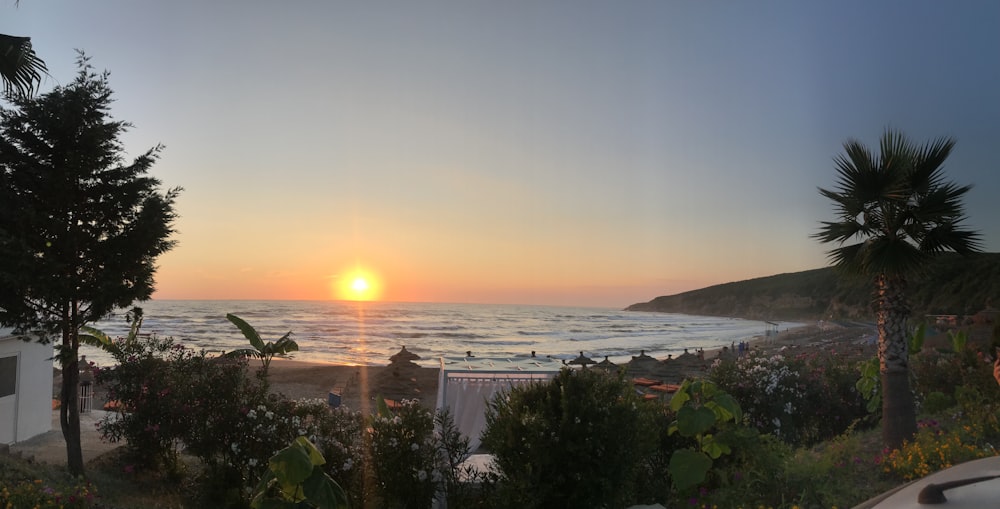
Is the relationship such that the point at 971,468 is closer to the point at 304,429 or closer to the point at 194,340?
the point at 304,429

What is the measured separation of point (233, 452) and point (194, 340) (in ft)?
170

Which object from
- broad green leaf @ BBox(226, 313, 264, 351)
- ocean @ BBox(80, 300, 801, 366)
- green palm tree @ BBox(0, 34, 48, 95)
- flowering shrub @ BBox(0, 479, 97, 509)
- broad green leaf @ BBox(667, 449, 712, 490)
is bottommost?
ocean @ BBox(80, 300, 801, 366)

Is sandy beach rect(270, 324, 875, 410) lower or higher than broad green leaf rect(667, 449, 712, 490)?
lower

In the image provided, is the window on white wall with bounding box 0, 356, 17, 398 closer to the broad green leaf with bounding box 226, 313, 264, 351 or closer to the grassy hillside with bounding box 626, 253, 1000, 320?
the broad green leaf with bounding box 226, 313, 264, 351

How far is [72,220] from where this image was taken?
983 centimetres

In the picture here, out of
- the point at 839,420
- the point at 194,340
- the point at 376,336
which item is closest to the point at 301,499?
the point at 839,420

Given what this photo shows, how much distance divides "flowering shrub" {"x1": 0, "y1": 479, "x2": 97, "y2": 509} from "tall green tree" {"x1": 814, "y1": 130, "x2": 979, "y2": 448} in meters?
10.3

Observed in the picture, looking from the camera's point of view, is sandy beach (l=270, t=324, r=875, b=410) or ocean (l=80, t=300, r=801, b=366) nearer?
sandy beach (l=270, t=324, r=875, b=410)

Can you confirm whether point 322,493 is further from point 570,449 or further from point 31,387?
point 31,387

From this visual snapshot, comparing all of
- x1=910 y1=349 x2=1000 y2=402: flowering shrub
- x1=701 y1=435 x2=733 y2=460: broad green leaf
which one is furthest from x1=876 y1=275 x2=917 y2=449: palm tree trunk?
x1=701 y1=435 x2=733 y2=460: broad green leaf

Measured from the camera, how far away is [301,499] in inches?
195

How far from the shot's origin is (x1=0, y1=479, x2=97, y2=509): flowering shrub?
6.44m

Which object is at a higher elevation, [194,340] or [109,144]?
[109,144]

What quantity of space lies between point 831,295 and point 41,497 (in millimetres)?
86672
